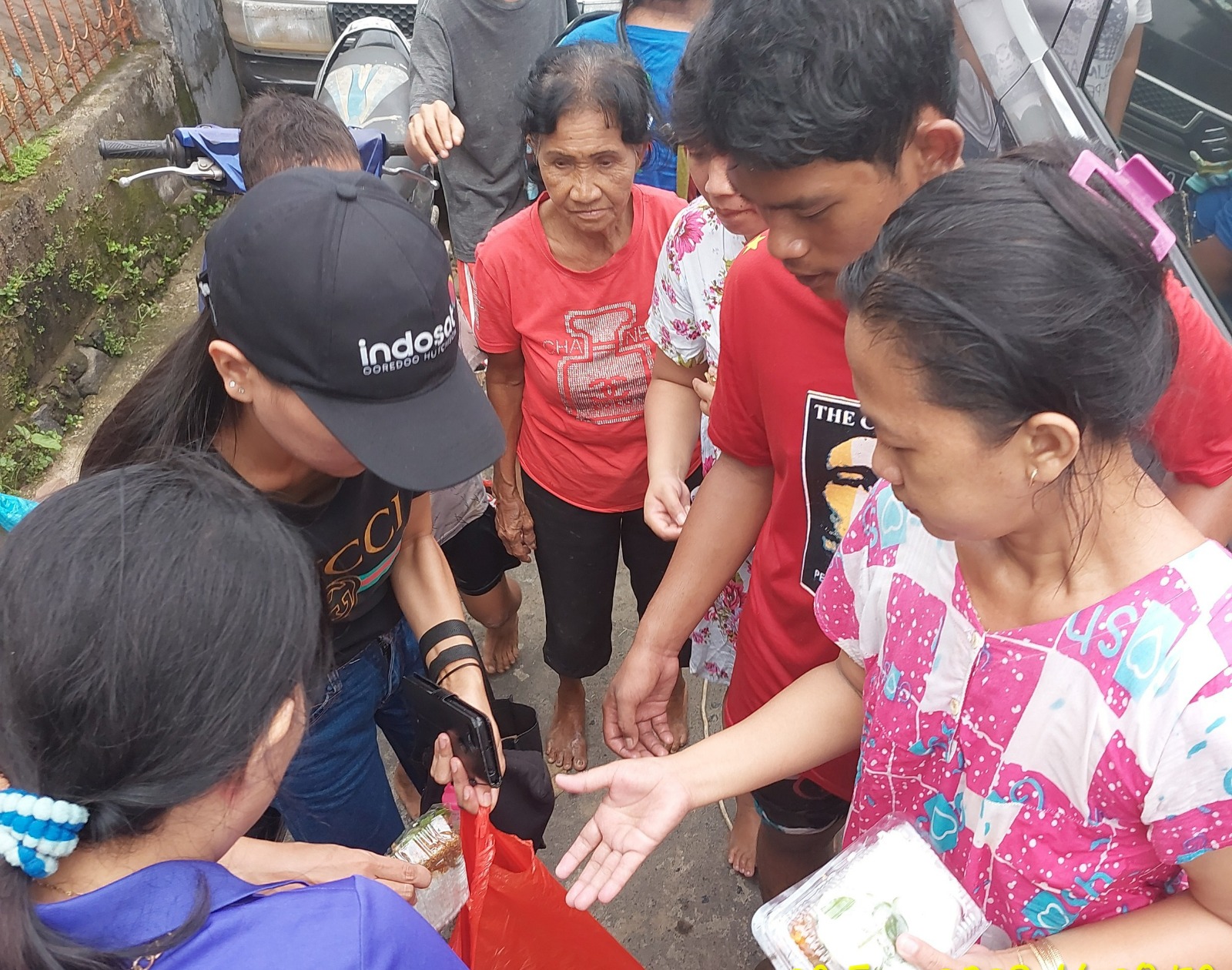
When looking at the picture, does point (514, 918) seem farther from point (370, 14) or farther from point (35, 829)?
point (370, 14)

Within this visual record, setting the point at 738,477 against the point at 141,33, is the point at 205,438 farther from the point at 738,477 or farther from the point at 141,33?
the point at 141,33

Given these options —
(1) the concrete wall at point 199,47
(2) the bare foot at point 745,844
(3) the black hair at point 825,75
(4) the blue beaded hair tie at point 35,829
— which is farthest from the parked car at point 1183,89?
(1) the concrete wall at point 199,47

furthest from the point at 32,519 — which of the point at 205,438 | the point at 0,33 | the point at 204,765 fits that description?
the point at 0,33

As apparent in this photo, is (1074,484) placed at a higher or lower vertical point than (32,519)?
lower

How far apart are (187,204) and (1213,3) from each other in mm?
4649

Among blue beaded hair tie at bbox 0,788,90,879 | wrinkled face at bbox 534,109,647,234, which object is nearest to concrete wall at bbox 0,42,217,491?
wrinkled face at bbox 534,109,647,234

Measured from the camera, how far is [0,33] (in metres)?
3.73

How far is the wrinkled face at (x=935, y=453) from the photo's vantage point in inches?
38.8

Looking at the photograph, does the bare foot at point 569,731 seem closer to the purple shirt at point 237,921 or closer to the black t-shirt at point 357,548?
the black t-shirt at point 357,548

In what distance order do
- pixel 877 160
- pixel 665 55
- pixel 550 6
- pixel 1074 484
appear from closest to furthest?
pixel 1074 484 < pixel 877 160 < pixel 665 55 < pixel 550 6

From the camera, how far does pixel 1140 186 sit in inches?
38.8

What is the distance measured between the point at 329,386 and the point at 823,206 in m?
0.73

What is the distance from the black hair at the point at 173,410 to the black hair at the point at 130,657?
0.47 meters

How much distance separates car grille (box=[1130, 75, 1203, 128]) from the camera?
2.10 m
